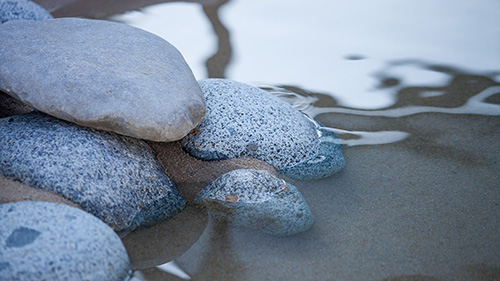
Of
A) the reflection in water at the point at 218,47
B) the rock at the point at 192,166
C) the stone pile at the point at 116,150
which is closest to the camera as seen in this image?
the stone pile at the point at 116,150

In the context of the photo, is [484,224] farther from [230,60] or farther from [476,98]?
[230,60]

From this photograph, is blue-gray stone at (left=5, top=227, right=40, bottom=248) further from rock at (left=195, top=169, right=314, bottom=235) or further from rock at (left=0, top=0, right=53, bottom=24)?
rock at (left=0, top=0, right=53, bottom=24)

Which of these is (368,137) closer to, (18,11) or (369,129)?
(369,129)

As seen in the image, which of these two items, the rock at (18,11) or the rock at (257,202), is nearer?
the rock at (257,202)

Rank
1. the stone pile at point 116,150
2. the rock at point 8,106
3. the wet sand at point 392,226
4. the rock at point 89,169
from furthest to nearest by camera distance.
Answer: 1. the rock at point 8,106
2. the rock at point 89,169
3. the wet sand at point 392,226
4. the stone pile at point 116,150

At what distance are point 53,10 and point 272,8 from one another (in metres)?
2.42

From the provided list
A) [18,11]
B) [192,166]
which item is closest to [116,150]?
[192,166]

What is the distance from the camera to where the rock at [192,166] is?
2582 mm

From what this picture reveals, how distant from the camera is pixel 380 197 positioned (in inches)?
100

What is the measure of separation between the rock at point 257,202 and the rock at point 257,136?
253 millimetres

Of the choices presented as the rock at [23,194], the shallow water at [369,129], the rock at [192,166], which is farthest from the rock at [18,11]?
the rock at [23,194]

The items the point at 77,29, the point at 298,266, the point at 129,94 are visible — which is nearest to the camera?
the point at 298,266

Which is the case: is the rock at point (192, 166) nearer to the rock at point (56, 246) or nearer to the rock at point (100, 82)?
the rock at point (100, 82)

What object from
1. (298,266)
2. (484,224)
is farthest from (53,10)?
(484,224)
